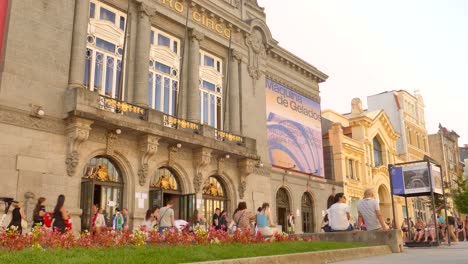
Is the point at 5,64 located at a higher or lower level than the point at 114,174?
higher

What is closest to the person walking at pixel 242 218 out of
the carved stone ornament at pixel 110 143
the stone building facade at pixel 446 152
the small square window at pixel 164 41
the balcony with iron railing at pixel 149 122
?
the balcony with iron railing at pixel 149 122

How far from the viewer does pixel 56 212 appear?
38.9 feet

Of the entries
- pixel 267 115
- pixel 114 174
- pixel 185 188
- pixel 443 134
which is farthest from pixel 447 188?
pixel 114 174

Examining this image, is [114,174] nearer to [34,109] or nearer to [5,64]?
[34,109]

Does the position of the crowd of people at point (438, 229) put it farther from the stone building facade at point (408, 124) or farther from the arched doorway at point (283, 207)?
the stone building facade at point (408, 124)

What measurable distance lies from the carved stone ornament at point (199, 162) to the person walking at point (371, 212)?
10.1m

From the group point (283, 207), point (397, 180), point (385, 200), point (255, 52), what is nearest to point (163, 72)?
point (255, 52)

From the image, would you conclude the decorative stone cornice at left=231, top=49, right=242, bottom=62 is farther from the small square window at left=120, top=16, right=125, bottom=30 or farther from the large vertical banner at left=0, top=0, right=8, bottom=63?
the large vertical banner at left=0, top=0, right=8, bottom=63

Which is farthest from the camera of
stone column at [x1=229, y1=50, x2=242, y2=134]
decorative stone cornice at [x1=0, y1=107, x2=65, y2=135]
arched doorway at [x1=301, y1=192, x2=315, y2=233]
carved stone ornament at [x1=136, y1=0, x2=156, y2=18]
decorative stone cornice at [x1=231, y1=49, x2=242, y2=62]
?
arched doorway at [x1=301, y1=192, x2=315, y2=233]

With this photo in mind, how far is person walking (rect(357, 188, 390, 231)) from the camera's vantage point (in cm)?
1269

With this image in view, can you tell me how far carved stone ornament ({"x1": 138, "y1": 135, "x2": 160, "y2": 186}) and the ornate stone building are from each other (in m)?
20.6

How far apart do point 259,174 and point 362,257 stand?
49.5 ft

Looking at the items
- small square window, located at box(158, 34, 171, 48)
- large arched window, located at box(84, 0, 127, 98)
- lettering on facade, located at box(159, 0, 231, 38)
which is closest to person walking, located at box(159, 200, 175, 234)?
large arched window, located at box(84, 0, 127, 98)

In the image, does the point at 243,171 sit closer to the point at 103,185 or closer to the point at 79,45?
the point at 103,185
